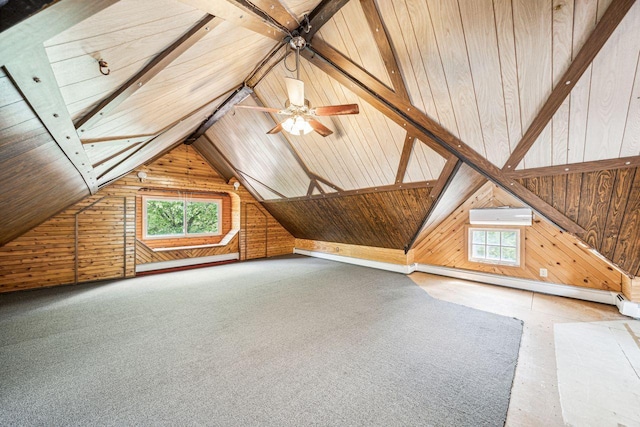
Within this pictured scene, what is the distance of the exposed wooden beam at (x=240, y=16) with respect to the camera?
62.1 inches

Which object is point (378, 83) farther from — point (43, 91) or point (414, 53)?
point (43, 91)

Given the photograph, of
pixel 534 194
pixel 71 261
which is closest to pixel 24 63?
pixel 534 194

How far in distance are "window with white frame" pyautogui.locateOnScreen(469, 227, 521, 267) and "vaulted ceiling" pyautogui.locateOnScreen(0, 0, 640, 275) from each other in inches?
68.3

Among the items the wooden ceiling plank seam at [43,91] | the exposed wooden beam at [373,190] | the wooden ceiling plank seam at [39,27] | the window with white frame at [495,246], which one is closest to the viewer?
the wooden ceiling plank seam at [39,27]

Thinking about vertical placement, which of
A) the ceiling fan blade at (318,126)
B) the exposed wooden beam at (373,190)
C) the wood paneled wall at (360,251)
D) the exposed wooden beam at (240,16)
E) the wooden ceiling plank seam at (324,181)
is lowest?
the wood paneled wall at (360,251)

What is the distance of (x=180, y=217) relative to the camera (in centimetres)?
704

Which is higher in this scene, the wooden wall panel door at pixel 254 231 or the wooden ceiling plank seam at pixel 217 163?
the wooden ceiling plank seam at pixel 217 163

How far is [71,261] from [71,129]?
4802 mm

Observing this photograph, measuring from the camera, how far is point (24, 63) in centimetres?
89

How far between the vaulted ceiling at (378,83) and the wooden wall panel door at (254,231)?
425cm

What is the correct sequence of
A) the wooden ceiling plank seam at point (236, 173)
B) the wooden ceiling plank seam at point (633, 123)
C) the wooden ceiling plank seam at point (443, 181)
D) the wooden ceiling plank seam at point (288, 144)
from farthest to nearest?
the wooden ceiling plank seam at point (236, 173) → the wooden ceiling plank seam at point (288, 144) → the wooden ceiling plank seam at point (443, 181) → the wooden ceiling plank seam at point (633, 123)

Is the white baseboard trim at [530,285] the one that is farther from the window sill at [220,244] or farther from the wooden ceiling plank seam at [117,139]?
the wooden ceiling plank seam at [117,139]

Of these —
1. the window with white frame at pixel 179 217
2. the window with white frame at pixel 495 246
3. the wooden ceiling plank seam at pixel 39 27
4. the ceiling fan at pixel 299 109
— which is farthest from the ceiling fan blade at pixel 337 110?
the window with white frame at pixel 179 217

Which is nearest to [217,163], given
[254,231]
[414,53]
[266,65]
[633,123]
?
[254,231]
